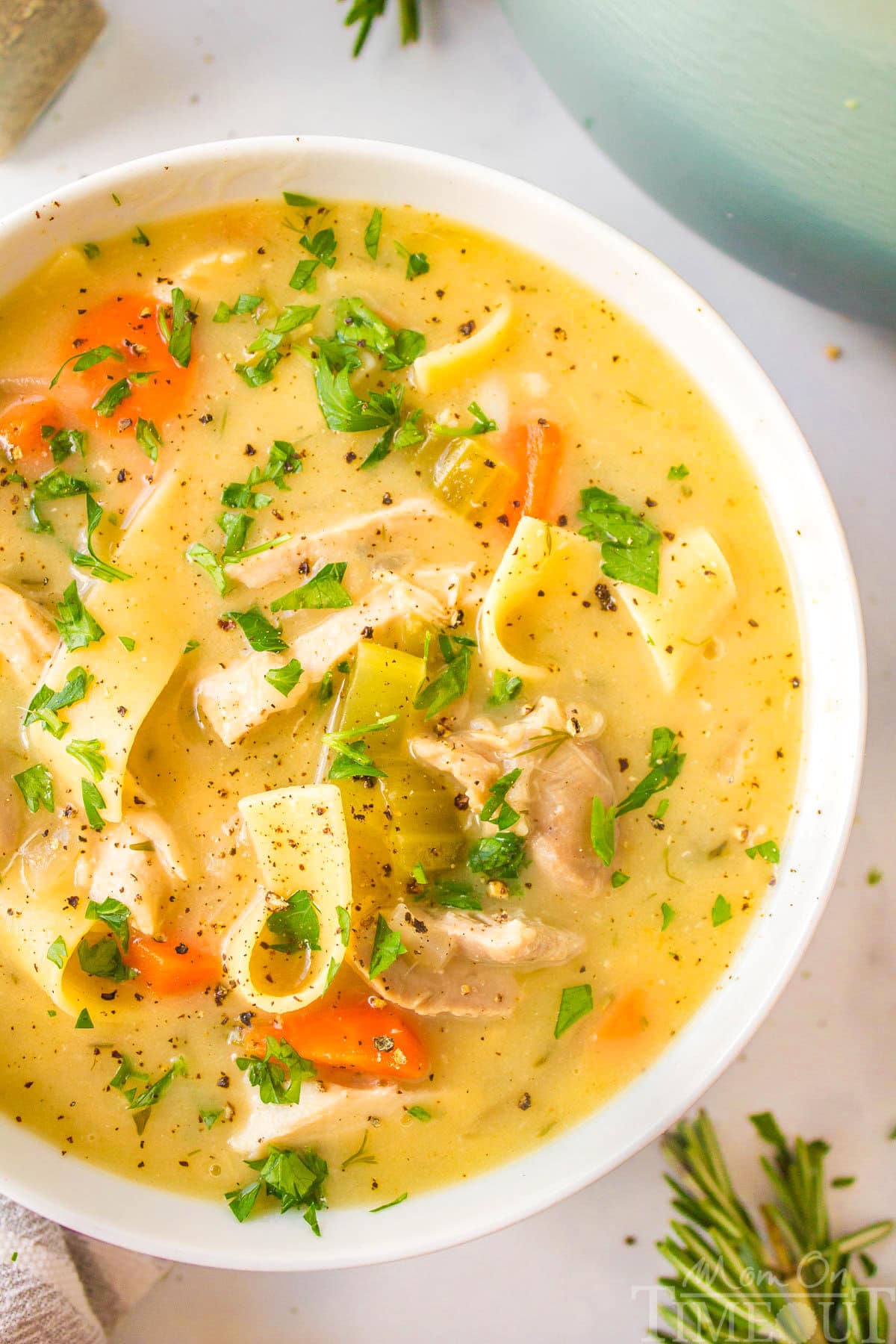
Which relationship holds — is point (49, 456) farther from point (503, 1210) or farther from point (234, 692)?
point (503, 1210)

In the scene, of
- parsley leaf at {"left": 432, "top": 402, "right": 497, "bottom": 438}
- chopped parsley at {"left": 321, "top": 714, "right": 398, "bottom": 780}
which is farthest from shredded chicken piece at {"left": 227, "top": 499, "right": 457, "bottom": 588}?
chopped parsley at {"left": 321, "top": 714, "right": 398, "bottom": 780}

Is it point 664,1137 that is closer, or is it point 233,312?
point 233,312

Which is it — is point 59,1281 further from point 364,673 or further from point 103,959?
point 364,673

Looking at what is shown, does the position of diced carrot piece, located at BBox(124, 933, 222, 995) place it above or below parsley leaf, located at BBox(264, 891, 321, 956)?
below

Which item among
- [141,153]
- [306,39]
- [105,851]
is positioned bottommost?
[105,851]

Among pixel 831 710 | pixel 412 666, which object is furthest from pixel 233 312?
pixel 831 710

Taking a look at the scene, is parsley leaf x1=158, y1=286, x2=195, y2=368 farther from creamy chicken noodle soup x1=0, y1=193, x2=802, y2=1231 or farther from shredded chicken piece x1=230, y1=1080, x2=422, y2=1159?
shredded chicken piece x1=230, y1=1080, x2=422, y2=1159
